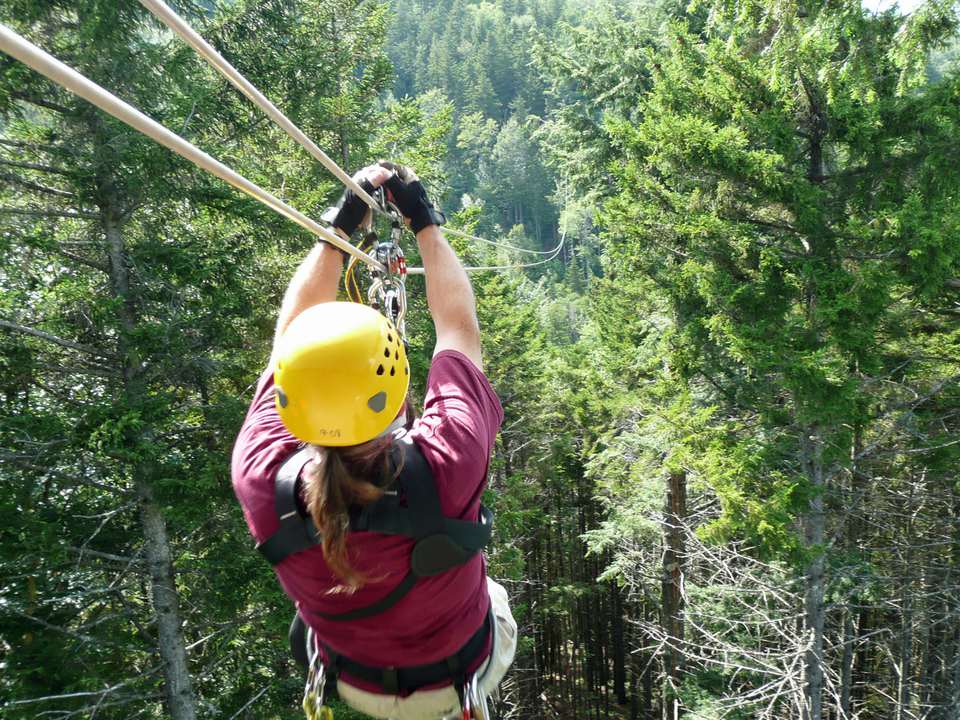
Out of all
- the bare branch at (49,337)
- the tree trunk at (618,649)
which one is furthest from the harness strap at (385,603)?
the tree trunk at (618,649)

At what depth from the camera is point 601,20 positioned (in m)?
13.9

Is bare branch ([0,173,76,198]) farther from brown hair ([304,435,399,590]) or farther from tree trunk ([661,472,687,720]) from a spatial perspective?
tree trunk ([661,472,687,720])

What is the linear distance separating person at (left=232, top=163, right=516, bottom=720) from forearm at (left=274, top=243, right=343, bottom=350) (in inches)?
14.5

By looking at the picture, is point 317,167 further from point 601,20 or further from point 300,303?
point 300,303

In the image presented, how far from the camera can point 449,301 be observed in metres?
2.10

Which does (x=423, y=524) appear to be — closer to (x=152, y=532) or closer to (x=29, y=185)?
(x=152, y=532)

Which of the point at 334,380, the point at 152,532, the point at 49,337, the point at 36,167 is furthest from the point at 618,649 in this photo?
the point at 334,380

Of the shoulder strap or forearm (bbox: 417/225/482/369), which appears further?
forearm (bbox: 417/225/482/369)

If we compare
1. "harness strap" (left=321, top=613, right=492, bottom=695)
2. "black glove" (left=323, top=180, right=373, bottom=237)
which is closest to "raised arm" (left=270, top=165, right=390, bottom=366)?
"black glove" (left=323, top=180, right=373, bottom=237)

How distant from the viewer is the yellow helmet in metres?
1.59

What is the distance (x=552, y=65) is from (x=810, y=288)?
9.74m

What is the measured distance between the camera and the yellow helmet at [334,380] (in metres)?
1.59

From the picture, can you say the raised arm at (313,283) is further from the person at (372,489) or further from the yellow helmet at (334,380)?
the yellow helmet at (334,380)

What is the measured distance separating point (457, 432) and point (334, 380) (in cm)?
34
